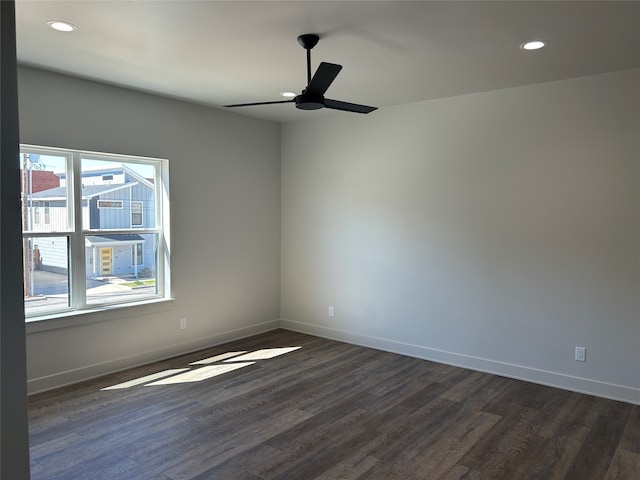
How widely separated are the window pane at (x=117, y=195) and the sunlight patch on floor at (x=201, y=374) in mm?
1593

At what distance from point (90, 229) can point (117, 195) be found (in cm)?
44

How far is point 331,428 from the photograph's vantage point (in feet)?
10.8

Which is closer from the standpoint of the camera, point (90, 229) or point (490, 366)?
point (90, 229)

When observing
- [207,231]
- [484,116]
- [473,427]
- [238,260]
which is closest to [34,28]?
[207,231]

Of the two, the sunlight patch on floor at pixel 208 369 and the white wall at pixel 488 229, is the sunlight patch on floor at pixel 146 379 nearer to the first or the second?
the sunlight patch on floor at pixel 208 369

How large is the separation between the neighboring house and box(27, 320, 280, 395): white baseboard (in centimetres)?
86

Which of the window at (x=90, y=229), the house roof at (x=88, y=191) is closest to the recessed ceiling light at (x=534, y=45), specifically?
the window at (x=90, y=229)

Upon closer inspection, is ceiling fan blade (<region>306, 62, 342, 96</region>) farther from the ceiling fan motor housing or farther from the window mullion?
the window mullion

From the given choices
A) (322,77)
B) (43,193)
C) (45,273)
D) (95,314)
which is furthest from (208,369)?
(322,77)

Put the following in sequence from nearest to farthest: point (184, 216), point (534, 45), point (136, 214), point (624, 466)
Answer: point (624, 466) < point (534, 45) < point (136, 214) < point (184, 216)

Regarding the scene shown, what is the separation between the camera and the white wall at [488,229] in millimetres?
3828

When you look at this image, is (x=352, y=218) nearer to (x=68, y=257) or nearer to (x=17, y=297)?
(x=68, y=257)

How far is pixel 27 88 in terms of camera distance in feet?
12.3

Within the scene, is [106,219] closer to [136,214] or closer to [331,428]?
[136,214]
